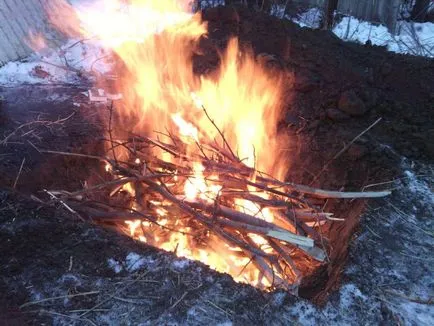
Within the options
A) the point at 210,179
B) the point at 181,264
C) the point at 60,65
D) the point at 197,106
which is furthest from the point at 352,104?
the point at 60,65

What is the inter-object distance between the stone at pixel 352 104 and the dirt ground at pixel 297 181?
2cm

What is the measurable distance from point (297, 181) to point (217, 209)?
127cm

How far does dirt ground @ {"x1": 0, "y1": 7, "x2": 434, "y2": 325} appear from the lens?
8.80 feet

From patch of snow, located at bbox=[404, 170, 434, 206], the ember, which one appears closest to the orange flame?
the ember

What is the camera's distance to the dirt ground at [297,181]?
2684 mm

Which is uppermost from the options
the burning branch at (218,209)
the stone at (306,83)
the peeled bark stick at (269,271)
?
the stone at (306,83)

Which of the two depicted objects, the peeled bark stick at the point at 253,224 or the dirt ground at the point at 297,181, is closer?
the dirt ground at the point at 297,181

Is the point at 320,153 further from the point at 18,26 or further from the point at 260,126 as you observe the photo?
the point at 18,26

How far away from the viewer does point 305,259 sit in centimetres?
373

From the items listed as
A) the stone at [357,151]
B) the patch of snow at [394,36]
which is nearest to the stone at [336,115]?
the stone at [357,151]

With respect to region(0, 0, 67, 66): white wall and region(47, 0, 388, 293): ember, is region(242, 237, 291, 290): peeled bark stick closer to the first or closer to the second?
region(47, 0, 388, 293): ember

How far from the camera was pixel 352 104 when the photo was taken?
15.5 feet

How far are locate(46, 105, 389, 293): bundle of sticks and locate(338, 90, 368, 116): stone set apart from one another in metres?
1.30

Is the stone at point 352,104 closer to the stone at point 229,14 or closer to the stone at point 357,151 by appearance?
the stone at point 357,151
